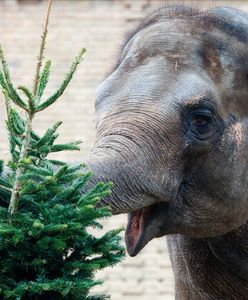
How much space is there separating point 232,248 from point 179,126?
78 centimetres

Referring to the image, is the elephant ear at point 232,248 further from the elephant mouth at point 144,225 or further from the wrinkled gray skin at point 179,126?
the elephant mouth at point 144,225

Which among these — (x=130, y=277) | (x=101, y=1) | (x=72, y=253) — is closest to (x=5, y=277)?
(x=72, y=253)

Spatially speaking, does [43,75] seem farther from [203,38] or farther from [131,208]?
[203,38]

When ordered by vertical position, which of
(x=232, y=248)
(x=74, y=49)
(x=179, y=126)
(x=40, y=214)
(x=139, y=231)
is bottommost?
(x=40, y=214)

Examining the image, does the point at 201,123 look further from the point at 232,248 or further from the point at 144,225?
the point at 232,248

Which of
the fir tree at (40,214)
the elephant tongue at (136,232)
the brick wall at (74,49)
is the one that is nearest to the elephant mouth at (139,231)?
the elephant tongue at (136,232)

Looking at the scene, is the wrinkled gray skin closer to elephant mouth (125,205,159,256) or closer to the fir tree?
elephant mouth (125,205,159,256)

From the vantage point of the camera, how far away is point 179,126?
4199 millimetres

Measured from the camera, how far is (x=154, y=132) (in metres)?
4.10

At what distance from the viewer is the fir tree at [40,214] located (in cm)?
336

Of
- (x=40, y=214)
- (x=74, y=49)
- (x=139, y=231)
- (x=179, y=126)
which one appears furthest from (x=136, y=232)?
(x=74, y=49)

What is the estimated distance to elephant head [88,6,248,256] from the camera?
13.3 ft

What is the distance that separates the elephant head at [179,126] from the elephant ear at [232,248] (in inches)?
11.4

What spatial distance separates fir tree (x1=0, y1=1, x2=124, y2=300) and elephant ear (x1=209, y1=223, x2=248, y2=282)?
1.31 metres
